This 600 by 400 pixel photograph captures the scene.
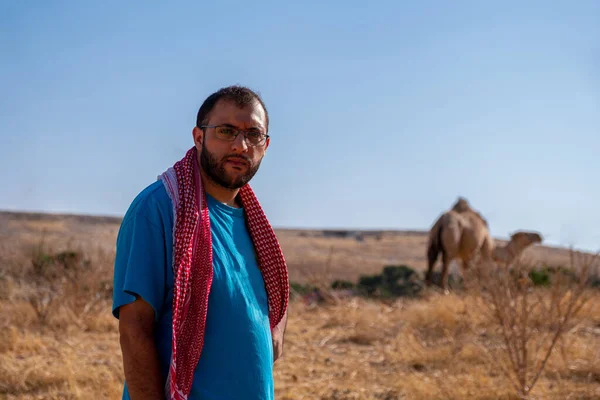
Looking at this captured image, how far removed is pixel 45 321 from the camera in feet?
30.2

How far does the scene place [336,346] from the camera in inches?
357

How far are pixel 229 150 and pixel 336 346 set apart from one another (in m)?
6.79

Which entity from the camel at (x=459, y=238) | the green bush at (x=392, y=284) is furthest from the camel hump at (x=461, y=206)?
the green bush at (x=392, y=284)

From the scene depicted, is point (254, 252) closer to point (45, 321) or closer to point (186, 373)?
point (186, 373)

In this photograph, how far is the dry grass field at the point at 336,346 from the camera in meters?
6.18

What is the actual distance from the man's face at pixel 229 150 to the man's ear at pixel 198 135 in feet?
0.14

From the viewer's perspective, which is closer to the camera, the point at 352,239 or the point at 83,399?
the point at 83,399

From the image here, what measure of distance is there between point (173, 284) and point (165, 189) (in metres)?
0.35

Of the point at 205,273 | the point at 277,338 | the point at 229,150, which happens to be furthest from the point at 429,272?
the point at 205,273

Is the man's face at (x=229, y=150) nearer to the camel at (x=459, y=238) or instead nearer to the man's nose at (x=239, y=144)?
the man's nose at (x=239, y=144)

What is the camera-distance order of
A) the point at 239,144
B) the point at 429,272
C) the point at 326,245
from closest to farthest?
the point at 239,144 < the point at 429,272 < the point at 326,245

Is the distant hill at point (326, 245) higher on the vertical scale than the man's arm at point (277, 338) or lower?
lower

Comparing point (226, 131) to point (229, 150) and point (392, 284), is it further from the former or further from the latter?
point (392, 284)

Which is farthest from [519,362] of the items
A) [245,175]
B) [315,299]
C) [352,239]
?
[352,239]
